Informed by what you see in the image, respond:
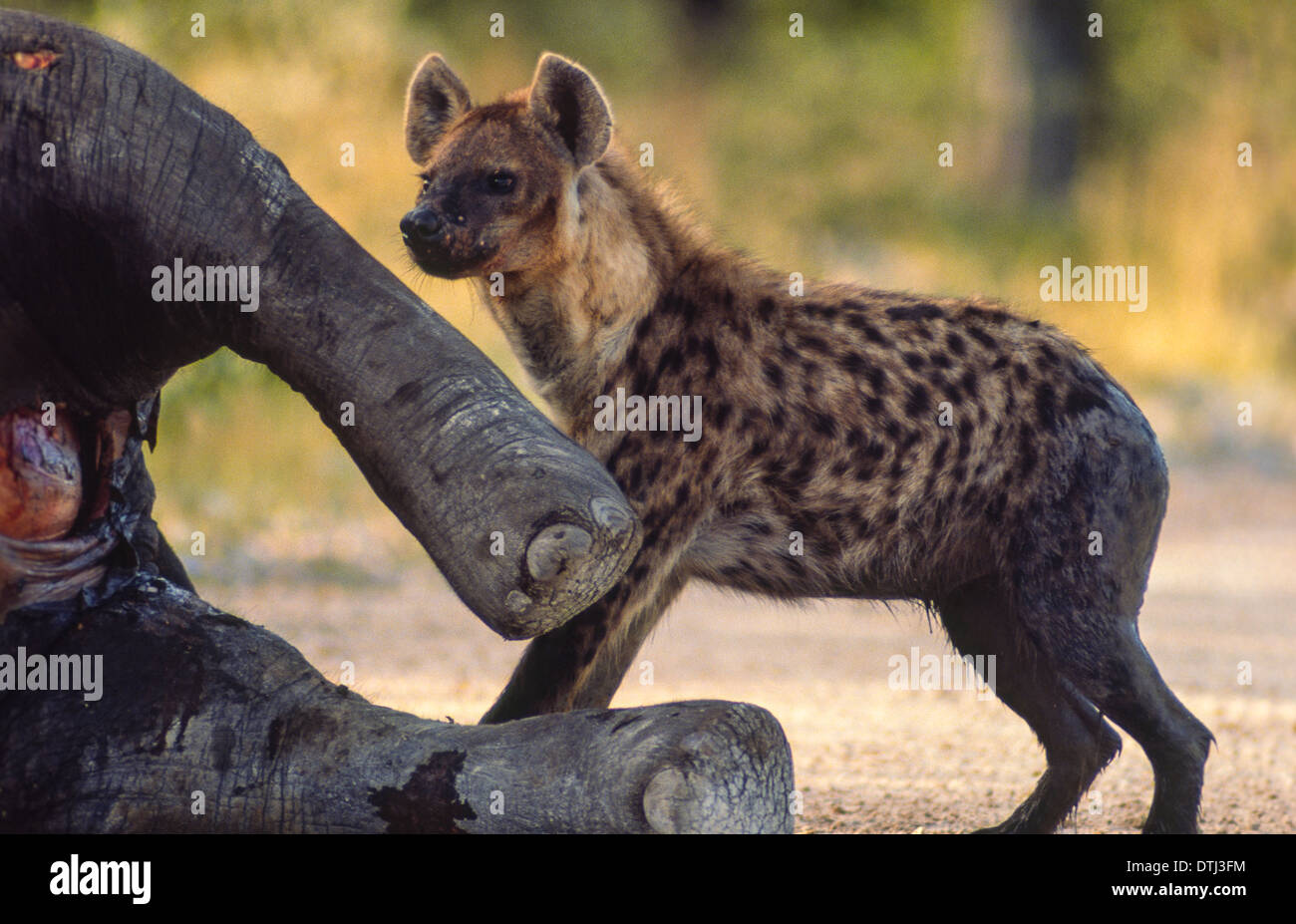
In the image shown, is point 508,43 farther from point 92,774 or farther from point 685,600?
point 92,774

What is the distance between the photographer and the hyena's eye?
4.58 meters

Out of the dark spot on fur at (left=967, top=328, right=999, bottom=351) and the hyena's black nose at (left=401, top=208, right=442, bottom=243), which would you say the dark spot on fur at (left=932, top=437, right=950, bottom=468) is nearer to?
the dark spot on fur at (left=967, top=328, right=999, bottom=351)

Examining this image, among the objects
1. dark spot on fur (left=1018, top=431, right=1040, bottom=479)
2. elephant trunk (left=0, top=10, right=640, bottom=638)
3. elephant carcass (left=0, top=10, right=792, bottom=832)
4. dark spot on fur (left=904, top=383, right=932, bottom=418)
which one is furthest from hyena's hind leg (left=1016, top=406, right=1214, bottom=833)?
elephant trunk (left=0, top=10, right=640, bottom=638)

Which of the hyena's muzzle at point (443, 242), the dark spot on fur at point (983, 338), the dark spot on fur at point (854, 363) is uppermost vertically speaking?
the hyena's muzzle at point (443, 242)

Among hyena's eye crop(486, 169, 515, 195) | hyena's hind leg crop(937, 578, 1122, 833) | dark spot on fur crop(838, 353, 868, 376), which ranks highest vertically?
hyena's eye crop(486, 169, 515, 195)

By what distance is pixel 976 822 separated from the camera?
4.95 metres

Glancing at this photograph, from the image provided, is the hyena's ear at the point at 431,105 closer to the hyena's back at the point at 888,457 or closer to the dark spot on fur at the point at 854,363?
the hyena's back at the point at 888,457

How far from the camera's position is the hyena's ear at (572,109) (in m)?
4.63

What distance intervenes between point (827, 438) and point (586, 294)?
779 mm

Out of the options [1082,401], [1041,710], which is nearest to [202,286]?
[1082,401]

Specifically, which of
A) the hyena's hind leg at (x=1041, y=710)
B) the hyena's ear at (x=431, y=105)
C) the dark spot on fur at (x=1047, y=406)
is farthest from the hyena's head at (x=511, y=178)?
the hyena's hind leg at (x=1041, y=710)

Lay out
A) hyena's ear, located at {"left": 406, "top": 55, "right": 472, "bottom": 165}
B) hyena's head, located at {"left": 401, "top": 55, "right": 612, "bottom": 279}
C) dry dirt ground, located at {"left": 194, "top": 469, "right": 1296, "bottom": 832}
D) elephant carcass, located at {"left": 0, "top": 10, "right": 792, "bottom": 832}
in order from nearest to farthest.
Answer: elephant carcass, located at {"left": 0, "top": 10, "right": 792, "bottom": 832}, hyena's head, located at {"left": 401, "top": 55, "right": 612, "bottom": 279}, hyena's ear, located at {"left": 406, "top": 55, "right": 472, "bottom": 165}, dry dirt ground, located at {"left": 194, "top": 469, "right": 1296, "bottom": 832}

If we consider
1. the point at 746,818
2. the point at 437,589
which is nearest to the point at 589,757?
the point at 746,818

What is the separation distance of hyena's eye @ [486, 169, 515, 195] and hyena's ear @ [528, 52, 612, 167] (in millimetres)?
209
